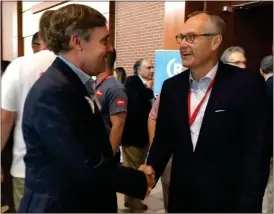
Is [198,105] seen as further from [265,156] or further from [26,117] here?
[26,117]

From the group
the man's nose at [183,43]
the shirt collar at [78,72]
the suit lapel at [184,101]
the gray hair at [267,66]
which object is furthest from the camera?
the gray hair at [267,66]

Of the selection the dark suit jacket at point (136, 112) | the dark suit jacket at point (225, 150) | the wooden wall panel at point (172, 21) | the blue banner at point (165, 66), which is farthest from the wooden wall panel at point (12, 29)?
the dark suit jacket at point (225, 150)

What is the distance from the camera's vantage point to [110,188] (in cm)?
130

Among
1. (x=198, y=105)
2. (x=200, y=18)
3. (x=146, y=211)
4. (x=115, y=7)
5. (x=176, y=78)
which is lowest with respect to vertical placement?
(x=146, y=211)

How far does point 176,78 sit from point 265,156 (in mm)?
601

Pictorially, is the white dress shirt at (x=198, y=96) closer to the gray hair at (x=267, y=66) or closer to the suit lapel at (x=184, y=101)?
the suit lapel at (x=184, y=101)

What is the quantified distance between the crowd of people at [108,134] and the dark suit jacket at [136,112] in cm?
161

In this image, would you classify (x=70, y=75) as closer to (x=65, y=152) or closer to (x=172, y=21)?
(x=65, y=152)

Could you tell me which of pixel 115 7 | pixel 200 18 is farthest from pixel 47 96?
pixel 115 7

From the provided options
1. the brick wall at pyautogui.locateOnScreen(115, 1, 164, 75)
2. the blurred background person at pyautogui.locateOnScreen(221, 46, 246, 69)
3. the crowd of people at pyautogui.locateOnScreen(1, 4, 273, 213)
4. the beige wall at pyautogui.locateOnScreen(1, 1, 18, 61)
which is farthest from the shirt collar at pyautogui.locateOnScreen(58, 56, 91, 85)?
the beige wall at pyautogui.locateOnScreen(1, 1, 18, 61)

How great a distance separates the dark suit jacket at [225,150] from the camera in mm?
1572

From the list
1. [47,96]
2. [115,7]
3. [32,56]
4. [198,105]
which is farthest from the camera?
[115,7]

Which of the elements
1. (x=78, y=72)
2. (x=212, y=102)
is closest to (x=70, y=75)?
(x=78, y=72)

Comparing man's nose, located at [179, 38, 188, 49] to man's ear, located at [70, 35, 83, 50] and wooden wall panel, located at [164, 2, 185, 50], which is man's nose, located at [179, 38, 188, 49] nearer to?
man's ear, located at [70, 35, 83, 50]
